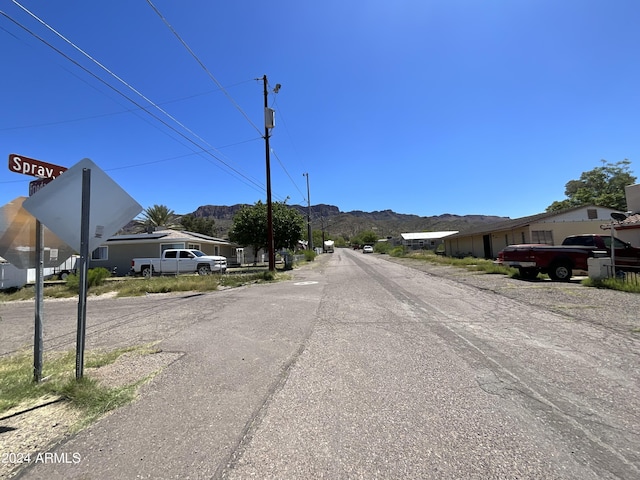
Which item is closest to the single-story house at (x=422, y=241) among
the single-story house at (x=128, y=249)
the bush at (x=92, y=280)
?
the single-story house at (x=128, y=249)

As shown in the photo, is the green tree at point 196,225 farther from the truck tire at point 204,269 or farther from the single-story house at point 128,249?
the truck tire at point 204,269

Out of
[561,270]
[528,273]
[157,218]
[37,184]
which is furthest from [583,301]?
[157,218]

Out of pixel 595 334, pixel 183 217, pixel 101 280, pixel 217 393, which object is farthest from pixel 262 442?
pixel 183 217

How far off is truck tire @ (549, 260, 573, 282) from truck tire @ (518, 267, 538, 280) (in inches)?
31.0

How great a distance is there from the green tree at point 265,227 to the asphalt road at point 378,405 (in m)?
25.9

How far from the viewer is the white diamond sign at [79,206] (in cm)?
424

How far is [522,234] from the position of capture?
31.0 metres

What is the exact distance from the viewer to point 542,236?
29953 millimetres

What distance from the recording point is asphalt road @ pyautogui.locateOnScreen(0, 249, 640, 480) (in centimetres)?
283

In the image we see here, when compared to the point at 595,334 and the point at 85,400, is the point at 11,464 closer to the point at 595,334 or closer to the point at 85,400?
the point at 85,400

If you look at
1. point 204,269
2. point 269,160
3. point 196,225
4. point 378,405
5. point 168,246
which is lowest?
point 378,405

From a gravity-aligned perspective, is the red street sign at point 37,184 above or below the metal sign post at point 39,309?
above

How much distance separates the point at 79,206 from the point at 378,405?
411 centimetres

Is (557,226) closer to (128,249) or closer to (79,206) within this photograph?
(79,206)
